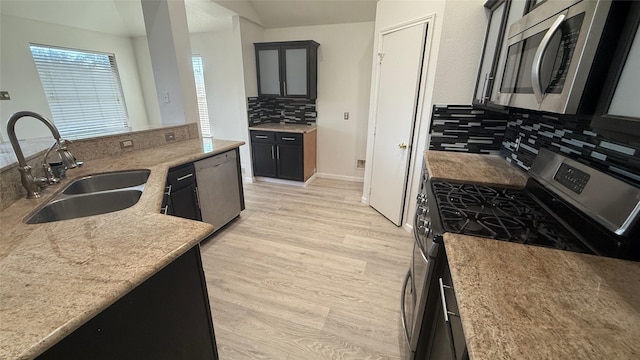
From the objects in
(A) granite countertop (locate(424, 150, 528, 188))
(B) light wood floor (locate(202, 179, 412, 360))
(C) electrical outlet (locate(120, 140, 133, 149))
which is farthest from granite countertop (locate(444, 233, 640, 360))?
(C) electrical outlet (locate(120, 140, 133, 149))

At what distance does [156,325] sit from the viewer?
918mm

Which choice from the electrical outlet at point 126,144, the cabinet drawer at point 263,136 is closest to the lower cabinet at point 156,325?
the electrical outlet at point 126,144

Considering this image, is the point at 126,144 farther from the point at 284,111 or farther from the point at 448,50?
the point at 448,50

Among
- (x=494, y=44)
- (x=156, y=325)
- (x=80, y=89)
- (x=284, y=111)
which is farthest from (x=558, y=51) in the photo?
(x=80, y=89)

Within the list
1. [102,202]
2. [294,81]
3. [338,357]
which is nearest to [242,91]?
[294,81]

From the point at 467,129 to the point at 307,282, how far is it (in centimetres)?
190

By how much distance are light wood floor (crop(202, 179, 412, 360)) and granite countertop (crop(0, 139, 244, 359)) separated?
3.15ft

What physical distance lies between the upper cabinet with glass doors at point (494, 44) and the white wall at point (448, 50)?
0.45ft

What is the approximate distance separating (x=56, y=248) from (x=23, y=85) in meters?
4.46

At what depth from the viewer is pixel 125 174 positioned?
1777mm

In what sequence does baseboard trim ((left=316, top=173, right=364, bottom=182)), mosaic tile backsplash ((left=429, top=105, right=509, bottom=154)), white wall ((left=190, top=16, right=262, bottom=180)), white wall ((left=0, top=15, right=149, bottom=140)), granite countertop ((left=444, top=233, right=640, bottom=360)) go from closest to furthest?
granite countertop ((left=444, top=233, right=640, bottom=360))
mosaic tile backsplash ((left=429, top=105, right=509, bottom=154))
white wall ((left=0, top=15, right=149, bottom=140))
white wall ((left=190, top=16, right=262, bottom=180))
baseboard trim ((left=316, top=173, right=364, bottom=182))

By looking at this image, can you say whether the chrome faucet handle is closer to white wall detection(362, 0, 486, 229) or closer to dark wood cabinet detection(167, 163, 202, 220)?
dark wood cabinet detection(167, 163, 202, 220)

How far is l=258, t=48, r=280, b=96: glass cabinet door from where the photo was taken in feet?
12.4

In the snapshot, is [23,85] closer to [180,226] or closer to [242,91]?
[242,91]
